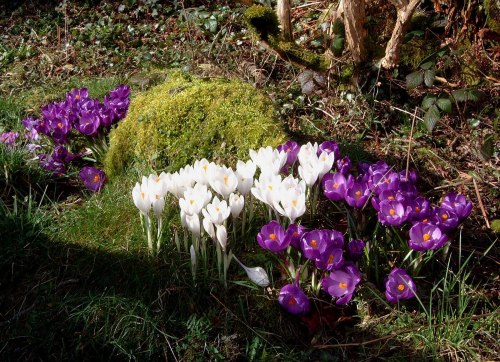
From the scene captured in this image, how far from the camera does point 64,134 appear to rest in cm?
351

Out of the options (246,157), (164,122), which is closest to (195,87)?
(164,122)

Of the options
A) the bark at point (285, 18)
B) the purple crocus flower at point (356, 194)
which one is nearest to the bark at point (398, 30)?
the bark at point (285, 18)

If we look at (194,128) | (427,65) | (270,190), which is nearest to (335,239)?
(270,190)

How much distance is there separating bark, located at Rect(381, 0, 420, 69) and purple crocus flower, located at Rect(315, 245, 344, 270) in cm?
185

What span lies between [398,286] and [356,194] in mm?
427

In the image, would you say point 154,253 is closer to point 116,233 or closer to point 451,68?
point 116,233

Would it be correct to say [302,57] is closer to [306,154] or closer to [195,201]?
[306,154]

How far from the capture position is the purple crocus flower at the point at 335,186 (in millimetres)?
2529

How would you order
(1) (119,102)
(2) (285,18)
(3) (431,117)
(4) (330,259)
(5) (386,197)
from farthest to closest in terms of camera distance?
(2) (285,18) → (1) (119,102) → (3) (431,117) → (5) (386,197) → (4) (330,259)

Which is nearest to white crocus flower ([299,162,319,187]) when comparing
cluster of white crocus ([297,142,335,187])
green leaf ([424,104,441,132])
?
cluster of white crocus ([297,142,335,187])

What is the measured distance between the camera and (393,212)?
239 cm

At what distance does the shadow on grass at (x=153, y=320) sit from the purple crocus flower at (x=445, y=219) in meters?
0.50

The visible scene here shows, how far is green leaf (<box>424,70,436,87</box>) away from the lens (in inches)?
141

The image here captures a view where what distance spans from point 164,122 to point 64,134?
646 mm
